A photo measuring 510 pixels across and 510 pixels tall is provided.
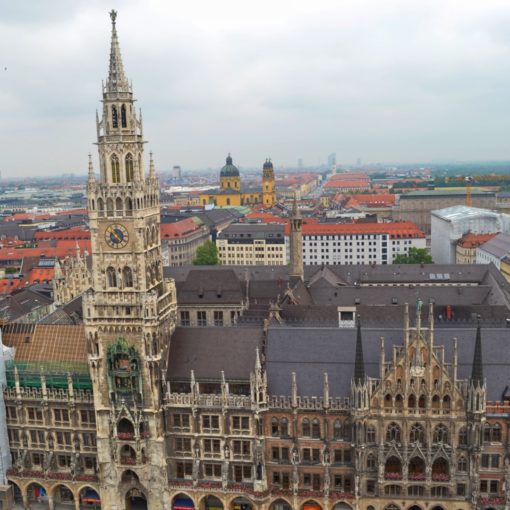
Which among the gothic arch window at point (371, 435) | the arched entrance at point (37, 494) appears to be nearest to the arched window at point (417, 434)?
the gothic arch window at point (371, 435)

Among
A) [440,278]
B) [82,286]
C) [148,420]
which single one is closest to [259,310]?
[82,286]

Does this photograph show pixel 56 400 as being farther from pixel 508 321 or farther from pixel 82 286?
pixel 508 321

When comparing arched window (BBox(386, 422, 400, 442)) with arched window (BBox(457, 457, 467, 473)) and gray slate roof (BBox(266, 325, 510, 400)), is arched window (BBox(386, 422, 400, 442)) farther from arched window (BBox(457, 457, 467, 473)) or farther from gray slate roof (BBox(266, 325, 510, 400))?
arched window (BBox(457, 457, 467, 473))

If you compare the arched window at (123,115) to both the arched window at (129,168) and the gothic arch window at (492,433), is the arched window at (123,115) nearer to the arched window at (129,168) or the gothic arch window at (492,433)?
the arched window at (129,168)

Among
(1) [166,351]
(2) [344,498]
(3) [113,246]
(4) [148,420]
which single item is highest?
(3) [113,246]

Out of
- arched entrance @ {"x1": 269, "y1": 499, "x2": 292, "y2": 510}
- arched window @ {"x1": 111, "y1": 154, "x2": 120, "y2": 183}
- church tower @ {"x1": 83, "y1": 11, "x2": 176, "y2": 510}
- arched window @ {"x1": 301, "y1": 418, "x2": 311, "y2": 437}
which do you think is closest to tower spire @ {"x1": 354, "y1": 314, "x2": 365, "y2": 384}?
arched window @ {"x1": 301, "y1": 418, "x2": 311, "y2": 437}

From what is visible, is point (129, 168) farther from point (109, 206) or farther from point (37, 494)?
point (37, 494)
